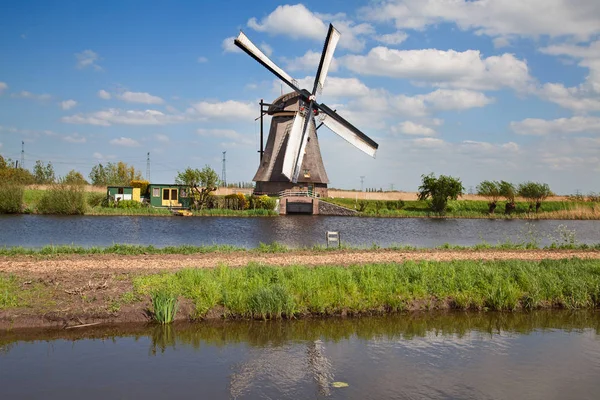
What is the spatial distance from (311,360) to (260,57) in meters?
29.9

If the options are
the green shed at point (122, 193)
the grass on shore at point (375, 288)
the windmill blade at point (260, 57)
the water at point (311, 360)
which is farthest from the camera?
the green shed at point (122, 193)

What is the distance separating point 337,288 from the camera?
35.9 feet

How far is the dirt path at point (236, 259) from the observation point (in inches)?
474

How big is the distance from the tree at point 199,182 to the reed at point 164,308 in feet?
110

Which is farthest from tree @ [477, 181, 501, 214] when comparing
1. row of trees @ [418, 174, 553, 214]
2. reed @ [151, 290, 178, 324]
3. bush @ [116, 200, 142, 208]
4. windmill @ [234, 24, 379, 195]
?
reed @ [151, 290, 178, 324]

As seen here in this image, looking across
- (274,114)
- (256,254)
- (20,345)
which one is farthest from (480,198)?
(20,345)

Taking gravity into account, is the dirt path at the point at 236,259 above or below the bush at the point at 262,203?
below

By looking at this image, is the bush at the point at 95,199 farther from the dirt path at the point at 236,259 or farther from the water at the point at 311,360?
the water at the point at 311,360

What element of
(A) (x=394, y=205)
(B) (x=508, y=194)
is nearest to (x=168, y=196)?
(A) (x=394, y=205)

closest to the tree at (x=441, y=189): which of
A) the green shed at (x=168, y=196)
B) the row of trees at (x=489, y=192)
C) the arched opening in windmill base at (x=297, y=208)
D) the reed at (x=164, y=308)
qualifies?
the row of trees at (x=489, y=192)

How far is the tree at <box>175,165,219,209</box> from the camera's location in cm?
4253

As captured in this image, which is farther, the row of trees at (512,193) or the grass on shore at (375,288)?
the row of trees at (512,193)

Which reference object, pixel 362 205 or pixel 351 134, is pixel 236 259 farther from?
pixel 362 205

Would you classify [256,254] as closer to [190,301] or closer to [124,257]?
[124,257]
